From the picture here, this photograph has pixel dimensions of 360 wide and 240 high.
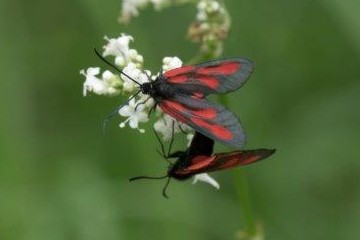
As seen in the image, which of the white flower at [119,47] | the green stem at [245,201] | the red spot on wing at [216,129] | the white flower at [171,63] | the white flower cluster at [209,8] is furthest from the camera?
the white flower cluster at [209,8]

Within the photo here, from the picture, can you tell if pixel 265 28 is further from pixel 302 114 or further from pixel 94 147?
pixel 94 147

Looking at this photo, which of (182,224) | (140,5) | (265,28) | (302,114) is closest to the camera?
(140,5)

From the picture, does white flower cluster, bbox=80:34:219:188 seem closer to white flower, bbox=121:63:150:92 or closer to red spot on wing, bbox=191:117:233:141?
white flower, bbox=121:63:150:92

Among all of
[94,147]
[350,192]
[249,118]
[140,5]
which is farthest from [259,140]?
[140,5]

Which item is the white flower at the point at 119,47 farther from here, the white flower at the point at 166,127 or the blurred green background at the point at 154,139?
the blurred green background at the point at 154,139

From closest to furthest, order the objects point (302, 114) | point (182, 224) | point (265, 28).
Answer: point (182, 224) → point (302, 114) → point (265, 28)

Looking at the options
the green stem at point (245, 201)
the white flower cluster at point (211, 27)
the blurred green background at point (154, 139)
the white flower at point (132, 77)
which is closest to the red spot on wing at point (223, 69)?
the white flower at point (132, 77)

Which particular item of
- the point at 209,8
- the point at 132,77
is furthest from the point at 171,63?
the point at 209,8
